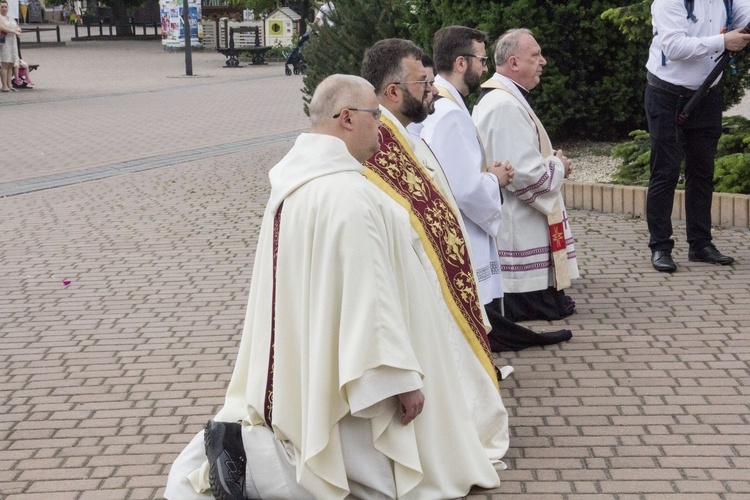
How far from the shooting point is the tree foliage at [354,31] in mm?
11359

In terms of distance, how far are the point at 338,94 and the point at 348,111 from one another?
0.22ft

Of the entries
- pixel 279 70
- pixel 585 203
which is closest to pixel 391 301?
pixel 585 203

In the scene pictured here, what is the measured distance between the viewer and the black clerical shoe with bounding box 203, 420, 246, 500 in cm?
395

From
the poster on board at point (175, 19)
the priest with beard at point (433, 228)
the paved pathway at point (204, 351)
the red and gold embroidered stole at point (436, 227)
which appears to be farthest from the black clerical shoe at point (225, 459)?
the poster on board at point (175, 19)

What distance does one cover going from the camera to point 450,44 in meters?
5.85

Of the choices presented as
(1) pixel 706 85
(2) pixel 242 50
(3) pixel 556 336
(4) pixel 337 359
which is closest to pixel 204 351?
(3) pixel 556 336

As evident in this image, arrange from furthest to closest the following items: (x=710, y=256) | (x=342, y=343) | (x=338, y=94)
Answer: (x=710, y=256), (x=338, y=94), (x=342, y=343)

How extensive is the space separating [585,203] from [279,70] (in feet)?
68.6

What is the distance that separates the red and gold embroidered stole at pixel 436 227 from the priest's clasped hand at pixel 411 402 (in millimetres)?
750

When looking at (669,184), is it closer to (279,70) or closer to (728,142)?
(728,142)

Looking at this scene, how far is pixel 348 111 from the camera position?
12.9 feet

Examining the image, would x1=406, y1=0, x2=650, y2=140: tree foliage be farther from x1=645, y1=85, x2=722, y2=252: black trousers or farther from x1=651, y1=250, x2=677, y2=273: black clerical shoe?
x1=651, y1=250, x2=677, y2=273: black clerical shoe

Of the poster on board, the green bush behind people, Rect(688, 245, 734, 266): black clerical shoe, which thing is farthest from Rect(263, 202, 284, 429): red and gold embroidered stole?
the poster on board

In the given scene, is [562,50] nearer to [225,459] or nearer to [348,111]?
[348,111]
